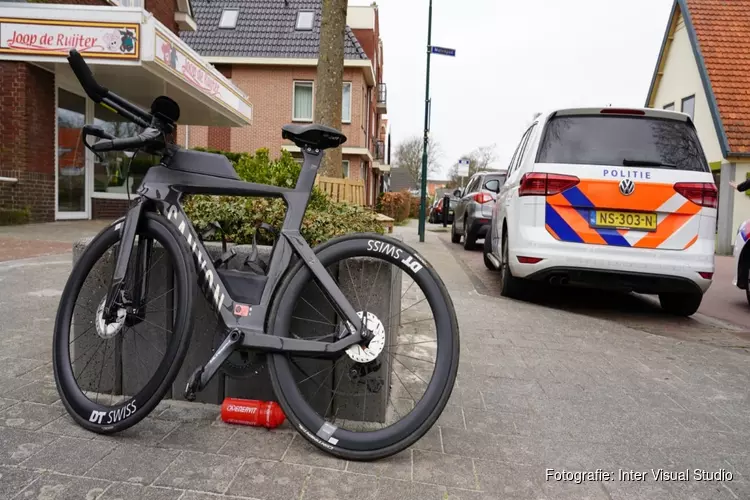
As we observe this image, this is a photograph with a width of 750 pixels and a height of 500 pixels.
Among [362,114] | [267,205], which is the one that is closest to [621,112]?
[267,205]

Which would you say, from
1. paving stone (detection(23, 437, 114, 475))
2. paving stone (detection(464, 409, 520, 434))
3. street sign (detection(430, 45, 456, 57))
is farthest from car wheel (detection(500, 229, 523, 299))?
street sign (detection(430, 45, 456, 57))

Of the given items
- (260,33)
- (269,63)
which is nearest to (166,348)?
(269,63)

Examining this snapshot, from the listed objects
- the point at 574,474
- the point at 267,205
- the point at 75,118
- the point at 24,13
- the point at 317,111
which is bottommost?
the point at 574,474

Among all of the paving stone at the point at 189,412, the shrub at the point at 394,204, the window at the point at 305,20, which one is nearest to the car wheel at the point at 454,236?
the shrub at the point at 394,204

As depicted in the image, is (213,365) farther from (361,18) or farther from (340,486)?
(361,18)

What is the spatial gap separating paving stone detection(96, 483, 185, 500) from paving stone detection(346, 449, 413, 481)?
0.57 metres

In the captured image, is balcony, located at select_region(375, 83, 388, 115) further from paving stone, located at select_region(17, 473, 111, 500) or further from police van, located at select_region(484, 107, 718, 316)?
paving stone, located at select_region(17, 473, 111, 500)

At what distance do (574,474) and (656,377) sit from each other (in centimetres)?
171

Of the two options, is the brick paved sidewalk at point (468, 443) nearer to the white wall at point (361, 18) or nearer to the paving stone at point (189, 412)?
the paving stone at point (189, 412)

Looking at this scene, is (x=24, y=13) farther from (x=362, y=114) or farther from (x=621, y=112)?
(x=362, y=114)

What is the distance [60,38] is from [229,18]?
647 inches

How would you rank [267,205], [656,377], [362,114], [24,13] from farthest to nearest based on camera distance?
[362,114]
[24,13]
[656,377]
[267,205]

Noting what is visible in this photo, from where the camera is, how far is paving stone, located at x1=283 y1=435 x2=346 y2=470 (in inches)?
91.6

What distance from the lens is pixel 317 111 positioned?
5.44 meters
